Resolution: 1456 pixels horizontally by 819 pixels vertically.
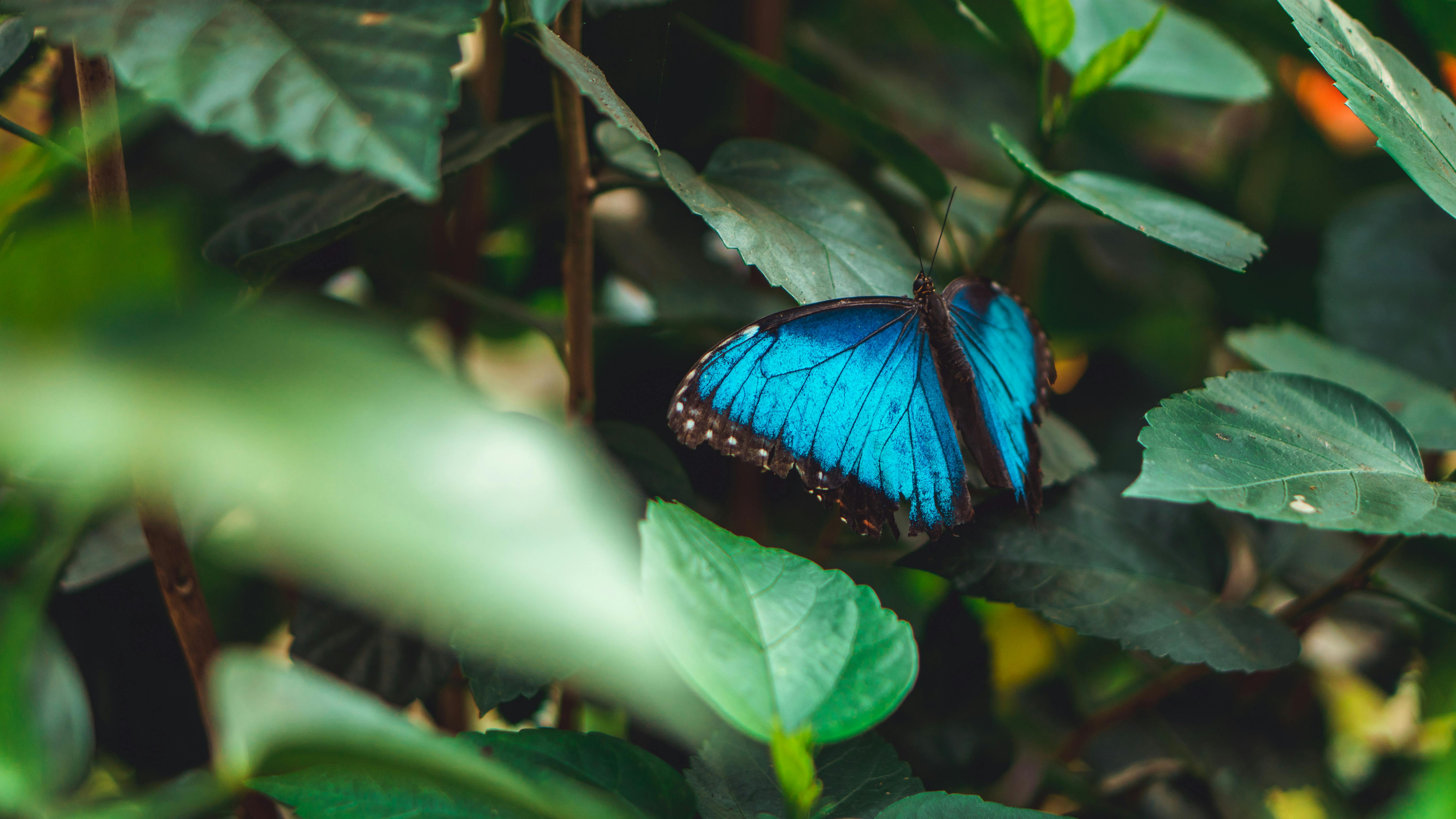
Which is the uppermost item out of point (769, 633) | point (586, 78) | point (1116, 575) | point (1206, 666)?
point (586, 78)

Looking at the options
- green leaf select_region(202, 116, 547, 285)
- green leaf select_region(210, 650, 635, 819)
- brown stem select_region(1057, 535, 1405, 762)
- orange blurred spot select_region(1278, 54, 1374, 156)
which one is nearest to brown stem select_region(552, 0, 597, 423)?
green leaf select_region(202, 116, 547, 285)

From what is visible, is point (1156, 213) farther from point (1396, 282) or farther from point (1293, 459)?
point (1396, 282)

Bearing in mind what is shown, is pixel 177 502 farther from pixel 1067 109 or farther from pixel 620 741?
pixel 1067 109

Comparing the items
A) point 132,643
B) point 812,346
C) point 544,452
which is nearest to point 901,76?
point 812,346

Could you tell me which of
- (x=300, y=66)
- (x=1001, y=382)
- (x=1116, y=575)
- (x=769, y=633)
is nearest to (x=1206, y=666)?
(x=1116, y=575)

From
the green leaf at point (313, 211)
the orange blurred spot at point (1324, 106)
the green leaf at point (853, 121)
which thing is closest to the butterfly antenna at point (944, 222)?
the green leaf at point (853, 121)

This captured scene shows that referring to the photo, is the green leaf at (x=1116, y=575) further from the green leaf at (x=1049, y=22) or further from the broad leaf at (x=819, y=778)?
the green leaf at (x=1049, y=22)
